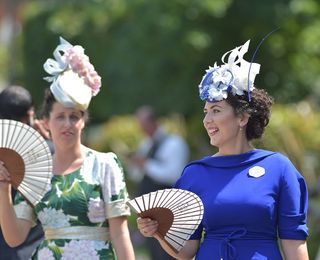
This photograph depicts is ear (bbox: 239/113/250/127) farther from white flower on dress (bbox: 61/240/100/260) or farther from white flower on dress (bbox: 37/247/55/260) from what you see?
white flower on dress (bbox: 37/247/55/260)

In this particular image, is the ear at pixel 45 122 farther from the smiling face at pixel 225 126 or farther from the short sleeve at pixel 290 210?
the short sleeve at pixel 290 210

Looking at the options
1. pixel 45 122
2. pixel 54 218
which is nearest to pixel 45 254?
pixel 54 218

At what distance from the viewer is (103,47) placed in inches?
635

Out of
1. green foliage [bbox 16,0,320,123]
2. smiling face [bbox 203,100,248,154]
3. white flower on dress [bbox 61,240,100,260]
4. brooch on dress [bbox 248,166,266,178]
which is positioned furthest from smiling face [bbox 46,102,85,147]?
green foliage [bbox 16,0,320,123]

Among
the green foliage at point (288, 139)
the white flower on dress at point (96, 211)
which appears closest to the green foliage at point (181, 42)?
the green foliage at point (288, 139)

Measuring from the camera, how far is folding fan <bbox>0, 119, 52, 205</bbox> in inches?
213

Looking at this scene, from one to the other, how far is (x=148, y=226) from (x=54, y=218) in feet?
2.29

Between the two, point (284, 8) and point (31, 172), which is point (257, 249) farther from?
point (284, 8)

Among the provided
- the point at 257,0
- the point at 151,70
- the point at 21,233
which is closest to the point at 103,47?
the point at 151,70

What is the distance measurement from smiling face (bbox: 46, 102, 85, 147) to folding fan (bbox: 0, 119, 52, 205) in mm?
138

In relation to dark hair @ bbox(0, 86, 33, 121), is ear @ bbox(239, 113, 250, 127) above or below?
below

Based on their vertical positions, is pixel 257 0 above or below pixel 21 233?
above

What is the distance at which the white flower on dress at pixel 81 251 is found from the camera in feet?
17.8

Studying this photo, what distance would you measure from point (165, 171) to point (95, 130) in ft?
34.9
